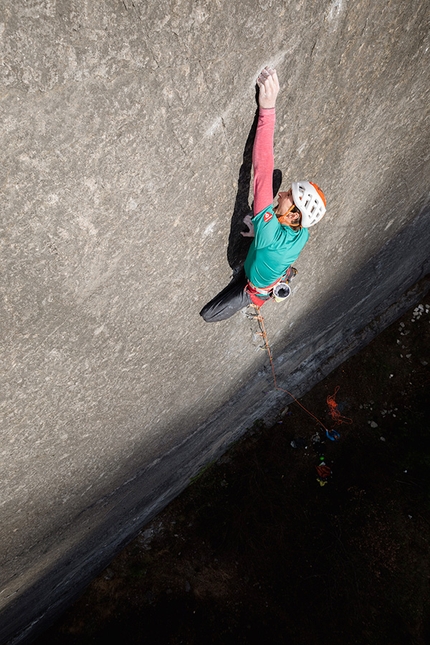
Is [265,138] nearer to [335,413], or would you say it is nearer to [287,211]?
[287,211]

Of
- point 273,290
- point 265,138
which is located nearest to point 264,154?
point 265,138

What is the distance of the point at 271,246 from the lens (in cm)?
192

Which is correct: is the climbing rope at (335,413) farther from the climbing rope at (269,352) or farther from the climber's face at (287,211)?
the climber's face at (287,211)

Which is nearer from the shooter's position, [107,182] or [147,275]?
[107,182]

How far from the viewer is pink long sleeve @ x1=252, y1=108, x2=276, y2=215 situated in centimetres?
159

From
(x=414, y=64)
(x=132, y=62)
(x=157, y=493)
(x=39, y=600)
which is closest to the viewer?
(x=132, y=62)

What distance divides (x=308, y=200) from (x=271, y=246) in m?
0.26

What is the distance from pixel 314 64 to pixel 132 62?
0.88m

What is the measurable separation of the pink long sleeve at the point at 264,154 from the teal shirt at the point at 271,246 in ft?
0.30

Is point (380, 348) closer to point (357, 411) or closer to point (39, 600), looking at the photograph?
point (357, 411)

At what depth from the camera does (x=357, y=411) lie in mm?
5141

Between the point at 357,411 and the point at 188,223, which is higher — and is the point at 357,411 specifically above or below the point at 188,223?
below

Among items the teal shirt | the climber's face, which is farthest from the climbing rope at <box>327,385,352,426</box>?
the climber's face

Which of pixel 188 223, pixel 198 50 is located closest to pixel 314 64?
pixel 198 50
